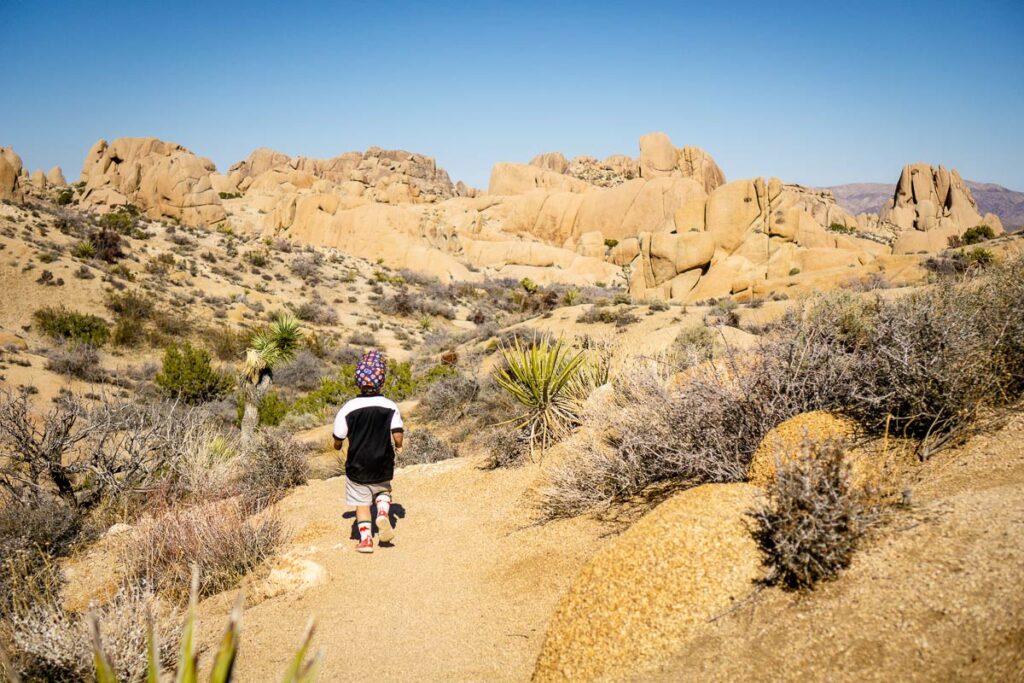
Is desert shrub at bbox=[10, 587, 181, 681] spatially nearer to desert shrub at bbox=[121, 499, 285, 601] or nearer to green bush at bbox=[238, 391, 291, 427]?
desert shrub at bbox=[121, 499, 285, 601]

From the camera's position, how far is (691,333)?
14203 millimetres

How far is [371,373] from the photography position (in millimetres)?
5516

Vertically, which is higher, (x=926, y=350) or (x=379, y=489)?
(x=926, y=350)

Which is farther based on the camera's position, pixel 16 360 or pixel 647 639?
pixel 16 360

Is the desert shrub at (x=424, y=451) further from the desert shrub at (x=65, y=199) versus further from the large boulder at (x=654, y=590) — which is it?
the desert shrub at (x=65, y=199)

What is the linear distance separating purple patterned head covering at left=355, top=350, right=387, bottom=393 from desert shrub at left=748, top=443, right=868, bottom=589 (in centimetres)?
374

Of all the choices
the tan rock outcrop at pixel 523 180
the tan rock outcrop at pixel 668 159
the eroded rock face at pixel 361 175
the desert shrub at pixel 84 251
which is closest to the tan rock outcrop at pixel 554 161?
the eroded rock face at pixel 361 175

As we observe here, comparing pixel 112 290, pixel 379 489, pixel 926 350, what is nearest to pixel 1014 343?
pixel 926 350

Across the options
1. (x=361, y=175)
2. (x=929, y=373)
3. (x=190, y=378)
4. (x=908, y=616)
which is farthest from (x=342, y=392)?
(x=361, y=175)

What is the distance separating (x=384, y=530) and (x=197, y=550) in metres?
1.61

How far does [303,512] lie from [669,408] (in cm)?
455

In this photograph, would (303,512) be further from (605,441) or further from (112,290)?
(112,290)

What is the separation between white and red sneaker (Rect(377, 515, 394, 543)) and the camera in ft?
17.6

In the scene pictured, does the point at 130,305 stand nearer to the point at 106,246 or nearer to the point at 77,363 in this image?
the point at 77,363
